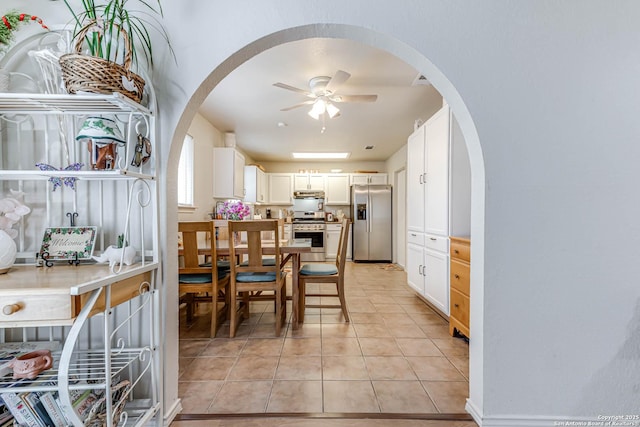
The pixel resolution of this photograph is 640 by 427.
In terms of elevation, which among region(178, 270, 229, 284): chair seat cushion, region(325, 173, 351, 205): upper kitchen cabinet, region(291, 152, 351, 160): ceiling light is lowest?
region(178, 270, 229, 284): chair seat cushion

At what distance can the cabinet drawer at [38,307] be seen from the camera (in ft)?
2.97

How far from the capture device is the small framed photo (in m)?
1.25

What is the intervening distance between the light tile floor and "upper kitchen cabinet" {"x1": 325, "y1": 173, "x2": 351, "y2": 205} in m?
3.83

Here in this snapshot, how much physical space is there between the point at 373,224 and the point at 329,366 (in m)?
4.42

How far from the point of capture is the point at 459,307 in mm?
2242

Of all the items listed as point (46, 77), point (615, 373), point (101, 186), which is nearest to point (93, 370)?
point (101, 186)

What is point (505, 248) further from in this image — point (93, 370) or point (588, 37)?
point (93, 370)

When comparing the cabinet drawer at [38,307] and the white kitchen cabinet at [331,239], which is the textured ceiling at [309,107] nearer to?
the white kitchen cabinet at [331,239]

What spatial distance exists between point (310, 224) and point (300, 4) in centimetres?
514

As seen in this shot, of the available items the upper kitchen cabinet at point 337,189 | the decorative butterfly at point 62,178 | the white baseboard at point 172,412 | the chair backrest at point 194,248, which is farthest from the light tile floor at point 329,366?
the upper kitchen cabinet at point 337,189

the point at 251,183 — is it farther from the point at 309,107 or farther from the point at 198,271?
the point at 198,271

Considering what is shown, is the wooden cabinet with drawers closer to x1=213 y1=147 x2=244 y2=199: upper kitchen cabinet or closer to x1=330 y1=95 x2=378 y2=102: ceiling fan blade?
x1=330 y1=95 x2=378 y2=102: ceiling fan blade

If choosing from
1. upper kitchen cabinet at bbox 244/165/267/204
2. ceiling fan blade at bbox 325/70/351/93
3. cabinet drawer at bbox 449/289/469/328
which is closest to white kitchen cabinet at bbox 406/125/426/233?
cabinet drawer at bbox 449/289/469/328

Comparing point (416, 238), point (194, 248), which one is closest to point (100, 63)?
point (194, 248)
